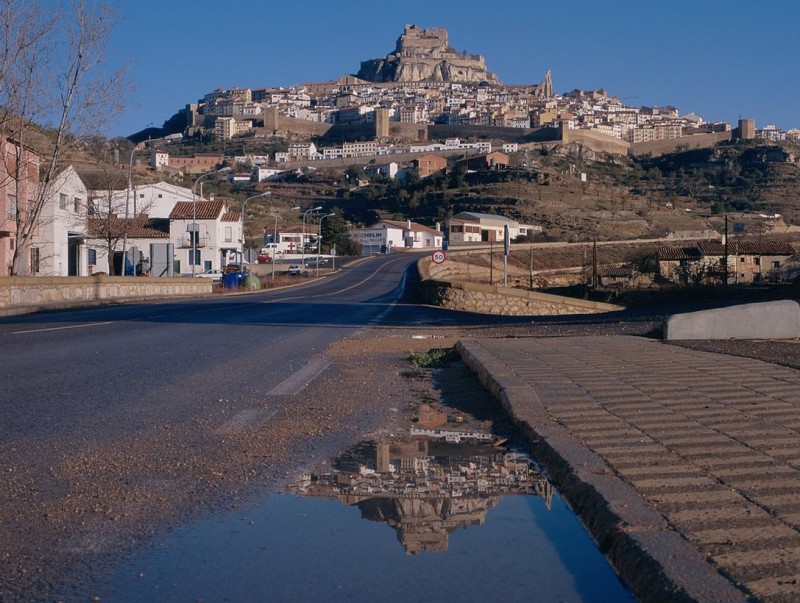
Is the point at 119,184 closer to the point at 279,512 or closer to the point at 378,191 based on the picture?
the point at 279,512

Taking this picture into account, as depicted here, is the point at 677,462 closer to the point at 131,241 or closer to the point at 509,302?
the point at 509,302

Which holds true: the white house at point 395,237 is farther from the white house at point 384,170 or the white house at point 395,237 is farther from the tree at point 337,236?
the white house at point 384,170

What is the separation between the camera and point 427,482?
234 inches

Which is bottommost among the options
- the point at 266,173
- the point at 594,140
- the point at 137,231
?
the point at 137,231

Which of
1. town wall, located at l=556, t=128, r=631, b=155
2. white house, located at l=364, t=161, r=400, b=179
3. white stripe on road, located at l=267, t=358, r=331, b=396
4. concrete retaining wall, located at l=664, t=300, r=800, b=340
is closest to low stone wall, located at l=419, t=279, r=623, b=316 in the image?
concrete retaining wall, located at l=664, t=300, r=800, b=340

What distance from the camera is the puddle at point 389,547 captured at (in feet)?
13.3

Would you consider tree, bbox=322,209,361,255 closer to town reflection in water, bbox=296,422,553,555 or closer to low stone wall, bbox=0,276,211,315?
low stone wall, bbox=0,276,211,315

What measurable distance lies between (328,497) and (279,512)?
0.45 m

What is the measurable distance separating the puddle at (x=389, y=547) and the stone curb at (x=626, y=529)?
92 millimetres

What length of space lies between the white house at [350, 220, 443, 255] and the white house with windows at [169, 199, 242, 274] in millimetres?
38744

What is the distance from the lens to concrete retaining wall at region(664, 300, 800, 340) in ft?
49.1

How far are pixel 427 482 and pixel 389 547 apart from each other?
4.19ft

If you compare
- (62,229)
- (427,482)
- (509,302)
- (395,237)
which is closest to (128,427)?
(427,482)

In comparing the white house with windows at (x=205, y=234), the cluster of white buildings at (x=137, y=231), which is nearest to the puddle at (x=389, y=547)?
the cluster of white buildings at (x=137, y=231)
